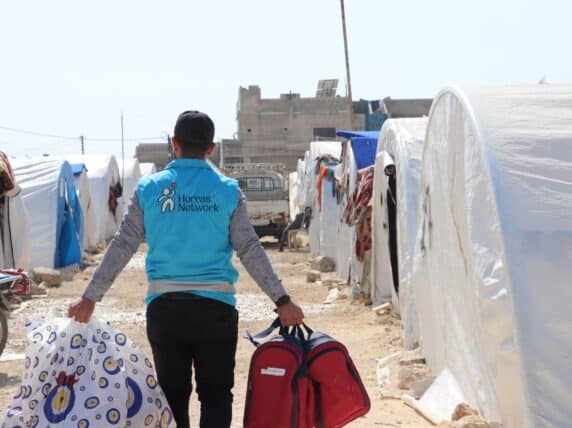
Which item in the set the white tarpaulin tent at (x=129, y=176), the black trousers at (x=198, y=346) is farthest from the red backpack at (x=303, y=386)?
the white tarpaulin tent at (x=129, y=176)

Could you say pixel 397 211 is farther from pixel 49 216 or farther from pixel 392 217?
pixel 49 216

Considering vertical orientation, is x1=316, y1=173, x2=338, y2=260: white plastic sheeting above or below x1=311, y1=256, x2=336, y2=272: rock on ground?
above

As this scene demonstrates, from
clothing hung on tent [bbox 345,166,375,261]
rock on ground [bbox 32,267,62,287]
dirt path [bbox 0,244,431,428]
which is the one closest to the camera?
dirt path [bbox 0,244,431,428]

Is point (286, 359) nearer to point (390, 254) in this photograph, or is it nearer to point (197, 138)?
point (197, 138)

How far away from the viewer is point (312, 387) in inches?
171

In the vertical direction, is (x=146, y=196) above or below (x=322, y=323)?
above

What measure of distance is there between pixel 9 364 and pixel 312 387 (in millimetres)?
5491

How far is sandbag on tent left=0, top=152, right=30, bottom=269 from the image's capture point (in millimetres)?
12758

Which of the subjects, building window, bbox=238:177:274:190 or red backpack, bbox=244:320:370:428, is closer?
red backpack, bbox=244:320:370:428

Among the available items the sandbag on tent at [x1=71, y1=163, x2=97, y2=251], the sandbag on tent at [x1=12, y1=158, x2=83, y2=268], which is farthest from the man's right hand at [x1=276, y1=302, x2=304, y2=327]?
the sandbag on tent at [x1=71, y1=163, x2=97, y2=251]

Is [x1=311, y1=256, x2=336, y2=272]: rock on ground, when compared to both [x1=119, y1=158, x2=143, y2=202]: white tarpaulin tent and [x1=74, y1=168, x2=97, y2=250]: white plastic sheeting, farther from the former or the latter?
[x1=119, y1=158, x2=143, y2=202]: white tarpaulin tent

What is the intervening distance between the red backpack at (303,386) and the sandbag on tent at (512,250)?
862 millimetres

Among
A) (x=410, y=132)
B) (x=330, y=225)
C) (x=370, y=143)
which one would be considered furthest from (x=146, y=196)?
(x=330, y=225)

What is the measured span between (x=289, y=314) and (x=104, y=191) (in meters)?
23.9
